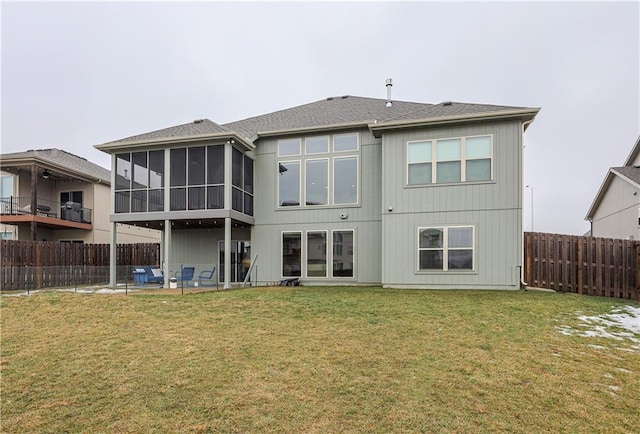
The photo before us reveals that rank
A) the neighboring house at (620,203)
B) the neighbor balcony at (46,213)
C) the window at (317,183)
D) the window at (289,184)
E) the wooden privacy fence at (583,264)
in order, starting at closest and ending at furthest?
the wooden privacy fence at (583,264)
the window at (317,183)
the window at (289,184)
the neighboring house at (620,203)
the neighbor balcony at (46,213)

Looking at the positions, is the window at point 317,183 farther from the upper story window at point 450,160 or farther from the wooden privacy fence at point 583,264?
the wooden privacy fence at point 583,264

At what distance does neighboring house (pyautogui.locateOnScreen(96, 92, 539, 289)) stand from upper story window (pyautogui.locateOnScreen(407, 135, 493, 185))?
34 millimetres

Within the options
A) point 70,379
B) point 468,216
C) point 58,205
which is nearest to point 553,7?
point 468,216

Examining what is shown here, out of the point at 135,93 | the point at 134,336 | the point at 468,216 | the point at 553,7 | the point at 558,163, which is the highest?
the point at 135,93

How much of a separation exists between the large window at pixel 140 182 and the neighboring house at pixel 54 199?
6.92 metres

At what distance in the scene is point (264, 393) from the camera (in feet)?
13.1

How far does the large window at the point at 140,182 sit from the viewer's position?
13.6m

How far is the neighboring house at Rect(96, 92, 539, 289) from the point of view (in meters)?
11.1

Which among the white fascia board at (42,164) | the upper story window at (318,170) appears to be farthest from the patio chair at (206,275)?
the white fascia board at (42,164)

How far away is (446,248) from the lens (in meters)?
11.4

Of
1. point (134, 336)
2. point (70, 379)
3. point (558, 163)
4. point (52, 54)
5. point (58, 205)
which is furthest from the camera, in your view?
point (558, 163)

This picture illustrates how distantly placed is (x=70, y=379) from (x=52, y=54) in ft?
91.5

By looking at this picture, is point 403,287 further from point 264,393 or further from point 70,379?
point 70,379

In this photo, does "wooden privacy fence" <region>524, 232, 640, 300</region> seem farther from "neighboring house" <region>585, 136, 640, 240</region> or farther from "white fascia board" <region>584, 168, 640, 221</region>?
"white fascia board" <region>584, 168, 640, 221</region>
